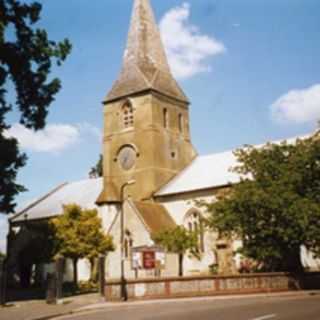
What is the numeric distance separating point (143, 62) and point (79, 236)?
63.2 feet

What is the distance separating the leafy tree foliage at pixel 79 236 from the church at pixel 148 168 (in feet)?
6.58

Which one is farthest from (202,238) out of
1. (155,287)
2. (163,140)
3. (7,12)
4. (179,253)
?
(7,12)

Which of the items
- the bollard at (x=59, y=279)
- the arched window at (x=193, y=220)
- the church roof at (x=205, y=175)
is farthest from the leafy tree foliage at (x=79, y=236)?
the bollard at (x=59, y=279)

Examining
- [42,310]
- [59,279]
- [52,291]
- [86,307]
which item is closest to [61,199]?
[59,279]

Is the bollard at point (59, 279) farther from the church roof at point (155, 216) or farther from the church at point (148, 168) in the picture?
the church roof at point (155, 216)

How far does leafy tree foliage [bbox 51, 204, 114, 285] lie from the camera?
129 ft

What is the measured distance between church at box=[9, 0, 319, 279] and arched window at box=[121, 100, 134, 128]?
10 cm

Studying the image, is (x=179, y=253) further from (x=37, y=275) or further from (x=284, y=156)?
(x=37, y=275)

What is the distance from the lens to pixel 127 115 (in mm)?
49812

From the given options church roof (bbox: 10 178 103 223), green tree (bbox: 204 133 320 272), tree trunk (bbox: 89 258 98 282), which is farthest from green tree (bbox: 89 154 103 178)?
green tree (bbox: 204 133 320 272)

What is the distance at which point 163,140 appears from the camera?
48188mm

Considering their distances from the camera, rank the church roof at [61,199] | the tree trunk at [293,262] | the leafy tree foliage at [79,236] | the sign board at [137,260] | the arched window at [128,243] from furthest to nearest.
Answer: the church roof at [61,199], the arched window at [128,243], the leafy tree foliage at [79,236], the tree trunk at [293,262], the sign board at [137,260]

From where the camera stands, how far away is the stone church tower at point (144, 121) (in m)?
47.0

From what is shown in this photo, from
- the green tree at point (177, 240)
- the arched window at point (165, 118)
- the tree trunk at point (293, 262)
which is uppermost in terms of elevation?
the arched window at point (165, 118)
